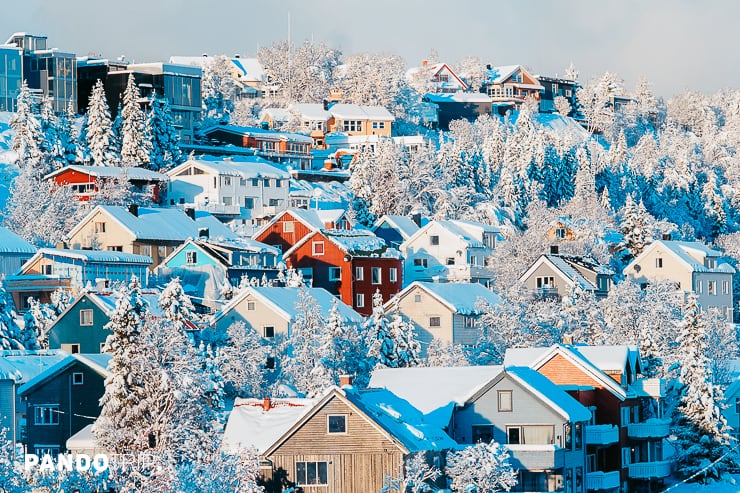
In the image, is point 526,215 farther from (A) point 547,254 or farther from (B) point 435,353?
(B) point 435,353

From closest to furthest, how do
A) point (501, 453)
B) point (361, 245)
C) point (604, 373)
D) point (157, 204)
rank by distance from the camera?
point (501, 453)
point (604, 373)
point (361, 245)
point (157, 204)

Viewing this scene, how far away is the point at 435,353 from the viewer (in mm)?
74312

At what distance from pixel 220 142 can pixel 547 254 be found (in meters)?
38.7

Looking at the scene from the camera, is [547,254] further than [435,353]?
Yes

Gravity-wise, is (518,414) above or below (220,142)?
below

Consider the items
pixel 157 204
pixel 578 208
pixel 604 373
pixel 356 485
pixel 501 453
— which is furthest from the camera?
pixel 578 208

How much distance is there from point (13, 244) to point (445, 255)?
27415mm

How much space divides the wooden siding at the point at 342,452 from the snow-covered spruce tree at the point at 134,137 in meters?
60.2

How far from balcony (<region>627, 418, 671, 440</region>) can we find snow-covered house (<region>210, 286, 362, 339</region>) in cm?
1646

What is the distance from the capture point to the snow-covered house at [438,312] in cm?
8094

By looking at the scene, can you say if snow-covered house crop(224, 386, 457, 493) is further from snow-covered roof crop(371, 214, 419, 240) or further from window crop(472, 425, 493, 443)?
snow-covered roof crop(371, 214, 419, 240)

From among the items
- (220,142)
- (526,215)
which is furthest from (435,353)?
(220,142)

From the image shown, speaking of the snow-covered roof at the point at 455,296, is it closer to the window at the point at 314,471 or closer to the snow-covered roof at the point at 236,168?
the snow-covered roof at the point at 236,168

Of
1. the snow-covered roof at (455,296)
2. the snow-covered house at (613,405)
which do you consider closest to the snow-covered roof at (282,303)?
the snow-covered roof at (455,296)
